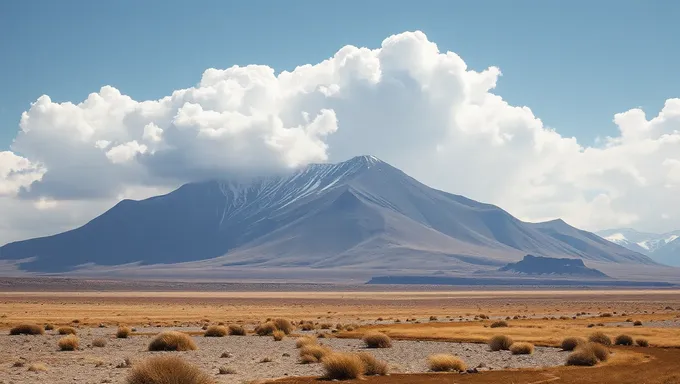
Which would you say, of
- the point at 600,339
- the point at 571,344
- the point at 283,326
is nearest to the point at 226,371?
the point at 571,344

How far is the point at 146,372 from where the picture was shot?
76.3 feet

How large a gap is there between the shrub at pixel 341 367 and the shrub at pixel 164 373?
603cm

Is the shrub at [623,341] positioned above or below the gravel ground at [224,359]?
above

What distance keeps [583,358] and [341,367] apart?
11.8 m

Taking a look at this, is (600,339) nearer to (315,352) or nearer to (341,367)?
(315,352)

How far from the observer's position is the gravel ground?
30.5 metres

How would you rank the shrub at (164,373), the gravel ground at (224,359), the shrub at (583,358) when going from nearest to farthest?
1. the shrub at (164,373)
2. the gravel ground at (224,359)
3. the shrub at (583,358)

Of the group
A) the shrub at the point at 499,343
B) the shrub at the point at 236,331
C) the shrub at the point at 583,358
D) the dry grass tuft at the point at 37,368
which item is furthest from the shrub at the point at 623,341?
the dry grass tuft at the point at 37,368

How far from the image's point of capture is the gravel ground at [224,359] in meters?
30.5

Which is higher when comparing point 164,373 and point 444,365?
point 164,373

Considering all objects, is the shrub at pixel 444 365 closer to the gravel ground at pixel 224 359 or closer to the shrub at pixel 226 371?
the gravel ground at pixel 224 359

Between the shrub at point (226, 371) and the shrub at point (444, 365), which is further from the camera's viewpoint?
the shrub at point (444, 365)

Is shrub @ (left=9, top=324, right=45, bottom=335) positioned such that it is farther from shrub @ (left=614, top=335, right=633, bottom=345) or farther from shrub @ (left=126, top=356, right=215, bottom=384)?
shrub @ (left=614, top=335, right=633, bottom=345)

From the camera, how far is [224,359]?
3766 centimetres
